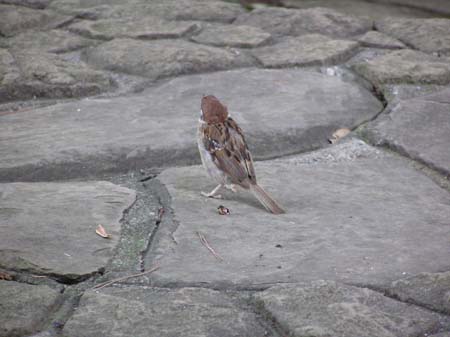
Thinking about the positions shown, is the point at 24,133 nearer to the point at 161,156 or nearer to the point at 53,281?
the point at 161,156

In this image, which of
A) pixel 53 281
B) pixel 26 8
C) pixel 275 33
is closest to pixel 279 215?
pixel 53 281

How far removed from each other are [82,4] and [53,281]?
13.3ft

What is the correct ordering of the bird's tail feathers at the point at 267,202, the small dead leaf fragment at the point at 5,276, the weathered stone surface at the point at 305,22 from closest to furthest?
the small dead leaf fragment at the point at 5,276, the bird's tail feathers at the point at 267,202, the weathered stone surface at the point at 305,22

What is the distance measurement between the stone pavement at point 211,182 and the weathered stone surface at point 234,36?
0.07 feet

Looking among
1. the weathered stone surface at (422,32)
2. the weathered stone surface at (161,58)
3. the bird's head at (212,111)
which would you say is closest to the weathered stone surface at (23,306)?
the bird's head at (212,111)

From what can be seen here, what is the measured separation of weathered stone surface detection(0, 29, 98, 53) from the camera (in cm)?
556

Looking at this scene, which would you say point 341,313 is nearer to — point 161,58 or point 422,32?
point 161,58

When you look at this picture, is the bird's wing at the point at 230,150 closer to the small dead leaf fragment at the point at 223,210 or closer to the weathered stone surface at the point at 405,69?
the small dead leaf fragment at the point at 223,210

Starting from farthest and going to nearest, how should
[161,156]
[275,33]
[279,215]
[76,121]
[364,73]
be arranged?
[275,33]
[364,73]
[76,121]
[161,156]
[279,215]

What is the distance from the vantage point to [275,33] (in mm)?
6051

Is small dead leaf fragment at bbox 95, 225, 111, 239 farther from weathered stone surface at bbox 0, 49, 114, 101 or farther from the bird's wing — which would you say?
weathered stone surface at bbox 0, 49, 114, 101

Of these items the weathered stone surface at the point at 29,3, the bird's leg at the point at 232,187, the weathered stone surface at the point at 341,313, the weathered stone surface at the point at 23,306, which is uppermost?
the weathered stone surface at the point at 29,3

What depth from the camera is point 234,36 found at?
5.86m

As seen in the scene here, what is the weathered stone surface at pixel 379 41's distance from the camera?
5.76 metres
